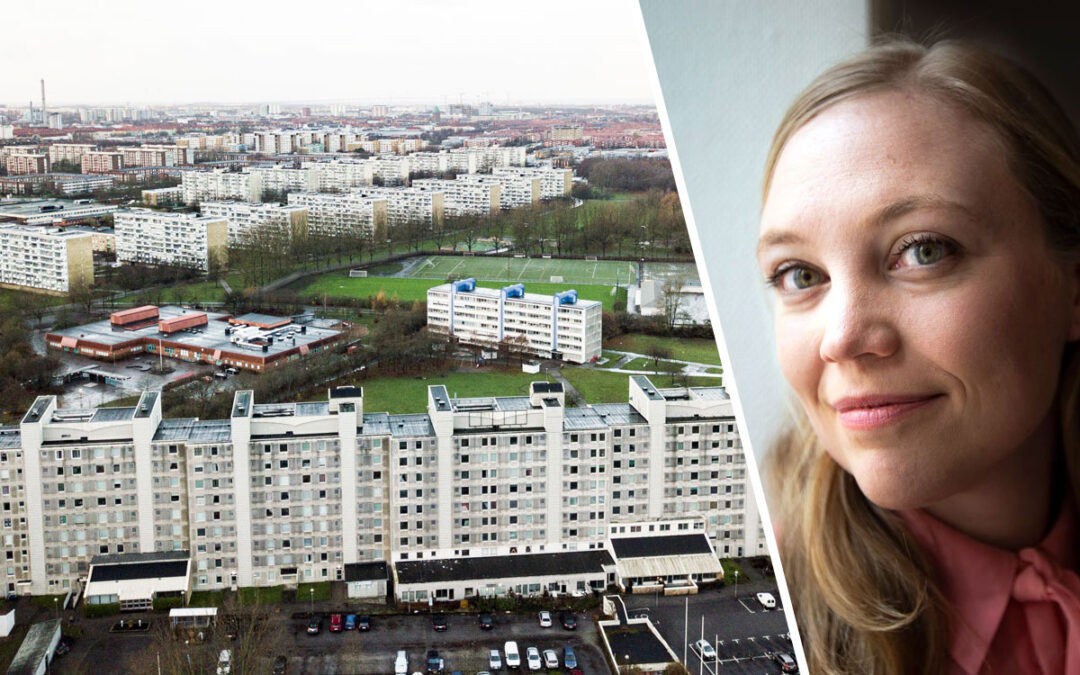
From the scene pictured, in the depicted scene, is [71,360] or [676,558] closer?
[676,558]

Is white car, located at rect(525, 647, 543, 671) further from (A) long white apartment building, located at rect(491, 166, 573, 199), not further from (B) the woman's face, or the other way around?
(A) long white apartment building, located at rect(491, 166, 573, 199)

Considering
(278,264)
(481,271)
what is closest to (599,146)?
(481,271)

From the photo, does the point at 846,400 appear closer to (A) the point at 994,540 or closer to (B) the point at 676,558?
(A) the point at 994,540

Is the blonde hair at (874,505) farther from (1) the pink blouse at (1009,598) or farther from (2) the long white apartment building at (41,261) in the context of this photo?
(2) the long white apartment building at (41,261)

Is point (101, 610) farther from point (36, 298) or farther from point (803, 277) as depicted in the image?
point (36, 298)

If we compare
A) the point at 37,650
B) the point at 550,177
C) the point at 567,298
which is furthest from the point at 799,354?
the point at 550,177

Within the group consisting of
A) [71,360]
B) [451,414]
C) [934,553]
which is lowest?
[71,360]

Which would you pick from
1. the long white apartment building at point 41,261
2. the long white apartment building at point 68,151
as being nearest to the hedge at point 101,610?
the long white apartment building at point 41,261
